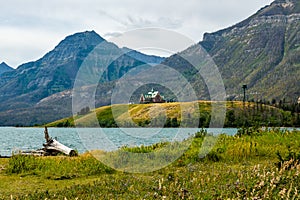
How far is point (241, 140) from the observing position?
23422 millimetres

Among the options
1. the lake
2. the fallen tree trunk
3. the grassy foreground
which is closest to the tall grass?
the grassy foreground

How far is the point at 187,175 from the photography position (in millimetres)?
14133

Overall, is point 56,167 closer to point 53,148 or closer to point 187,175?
point 187,175

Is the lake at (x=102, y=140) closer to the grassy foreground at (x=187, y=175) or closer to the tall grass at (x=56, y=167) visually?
the grassy foreground at (x=187, y=175)

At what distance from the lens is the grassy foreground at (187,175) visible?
10500mm

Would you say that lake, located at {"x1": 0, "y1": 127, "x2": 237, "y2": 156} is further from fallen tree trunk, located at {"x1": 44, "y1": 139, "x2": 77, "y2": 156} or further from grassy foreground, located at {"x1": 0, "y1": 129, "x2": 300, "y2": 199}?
fallen tree trunk, located at {"x1": 44, "y1": 139, "x2": 77, "y2": 156}

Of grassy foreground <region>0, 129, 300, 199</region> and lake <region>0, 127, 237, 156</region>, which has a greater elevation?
grassy foreground <region>0, 129, 300, 199</region>

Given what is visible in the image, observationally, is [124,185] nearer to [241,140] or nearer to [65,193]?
[65,193]

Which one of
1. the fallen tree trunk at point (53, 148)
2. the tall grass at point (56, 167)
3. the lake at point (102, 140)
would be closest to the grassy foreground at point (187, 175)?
the tall grass at point (56, 167)

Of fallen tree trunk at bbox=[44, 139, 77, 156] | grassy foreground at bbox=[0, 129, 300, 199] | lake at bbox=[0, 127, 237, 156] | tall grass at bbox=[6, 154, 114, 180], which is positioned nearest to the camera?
grassy foreground at bbox=[0, 129, 300, 199]

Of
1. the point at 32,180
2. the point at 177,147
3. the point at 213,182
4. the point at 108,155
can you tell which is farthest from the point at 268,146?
the point at 32,180

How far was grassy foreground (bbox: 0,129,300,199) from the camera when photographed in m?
10.5

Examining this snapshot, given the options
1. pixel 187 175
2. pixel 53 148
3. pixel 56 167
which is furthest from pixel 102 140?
pixel 187 175

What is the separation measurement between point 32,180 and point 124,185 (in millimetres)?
5414
